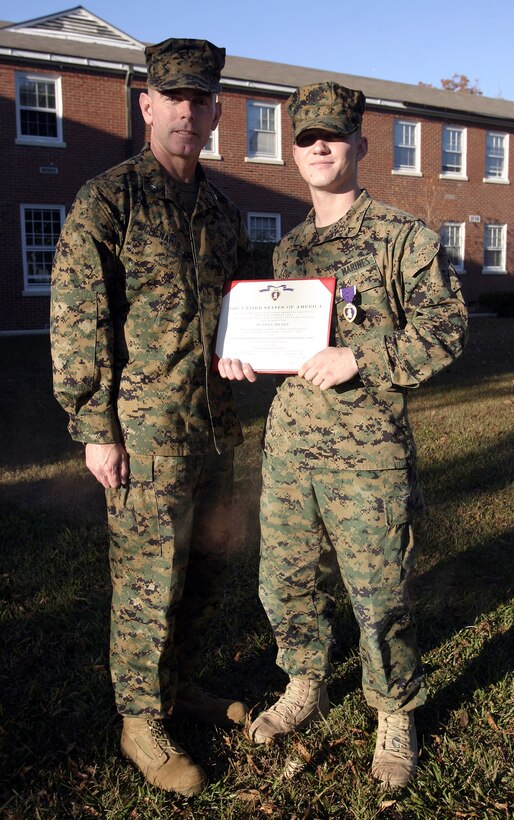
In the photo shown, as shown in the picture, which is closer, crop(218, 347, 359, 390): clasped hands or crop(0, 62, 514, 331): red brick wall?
crop(218, 347, 359, 390): clasped hands

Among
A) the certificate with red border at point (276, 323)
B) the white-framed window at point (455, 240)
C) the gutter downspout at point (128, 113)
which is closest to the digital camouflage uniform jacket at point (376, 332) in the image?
the certificate with red border at point (276, 323)

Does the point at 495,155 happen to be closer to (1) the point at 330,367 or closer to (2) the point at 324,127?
(2) the point at 324,127

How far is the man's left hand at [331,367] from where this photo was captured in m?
2.63

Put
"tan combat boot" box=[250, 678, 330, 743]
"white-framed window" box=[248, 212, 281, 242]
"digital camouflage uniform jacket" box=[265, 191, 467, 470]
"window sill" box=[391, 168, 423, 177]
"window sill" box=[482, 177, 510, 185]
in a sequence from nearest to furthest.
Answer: "digital camouflage uniform jacket" box=[265, 191, 467, 470] < "tan combat boot" box=[250, 678, 330, 743] < "white-framed window" box=[248, 212, 281, 242] < "window sill" box=[391, 168, 423, 177] < "window sill" box=[482, 177, 510, 185]

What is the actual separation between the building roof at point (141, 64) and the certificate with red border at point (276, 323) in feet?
64.0

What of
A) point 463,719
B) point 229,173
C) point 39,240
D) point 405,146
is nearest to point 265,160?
point 229,173

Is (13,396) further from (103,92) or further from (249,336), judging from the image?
(103,92)

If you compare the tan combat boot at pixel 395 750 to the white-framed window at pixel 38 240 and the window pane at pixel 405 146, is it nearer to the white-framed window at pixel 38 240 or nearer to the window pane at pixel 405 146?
the white-framed window at pixel 38 240

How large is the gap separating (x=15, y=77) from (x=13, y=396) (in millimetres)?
12848

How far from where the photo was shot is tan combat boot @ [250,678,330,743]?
9.95ft

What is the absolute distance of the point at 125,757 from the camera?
2.97 meters

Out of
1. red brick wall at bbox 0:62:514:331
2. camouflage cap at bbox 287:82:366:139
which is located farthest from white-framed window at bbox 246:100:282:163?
camouflage cap at bbox 287:82:366:139

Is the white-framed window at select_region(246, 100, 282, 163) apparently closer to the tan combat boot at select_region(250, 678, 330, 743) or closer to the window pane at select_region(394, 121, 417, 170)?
the window pane at select_region(394, 121, 417, 170)

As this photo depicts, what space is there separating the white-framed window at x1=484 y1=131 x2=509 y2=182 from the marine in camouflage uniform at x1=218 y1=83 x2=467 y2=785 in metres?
27.4
